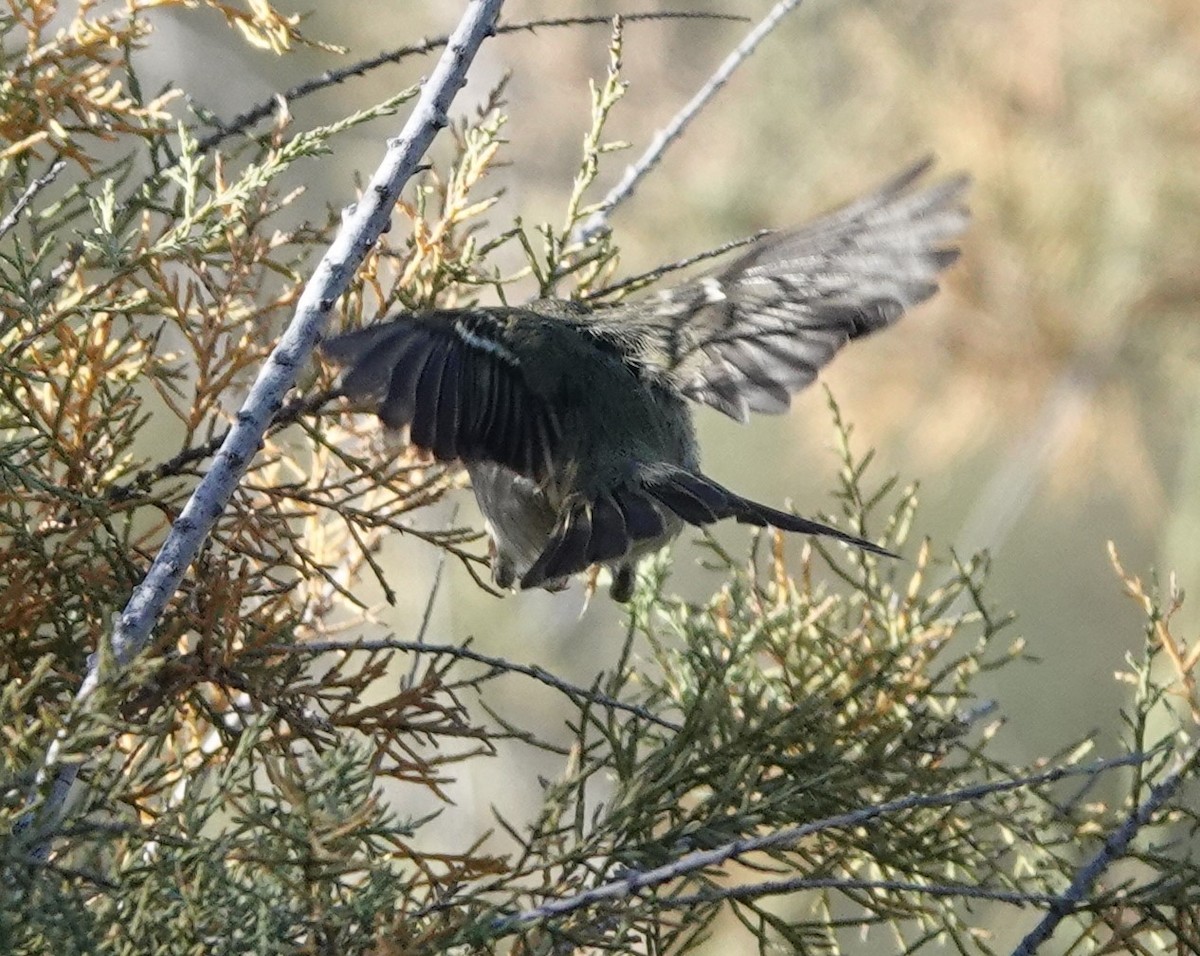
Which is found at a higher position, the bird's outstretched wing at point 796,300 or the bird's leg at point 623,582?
the bird's outstretched wing at point 796,300

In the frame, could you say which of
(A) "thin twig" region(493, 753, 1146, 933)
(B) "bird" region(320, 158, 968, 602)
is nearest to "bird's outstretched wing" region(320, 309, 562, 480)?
(B) "bird" region(320, 158, 968, 602)

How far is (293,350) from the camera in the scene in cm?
136

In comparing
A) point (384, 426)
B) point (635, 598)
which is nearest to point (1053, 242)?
point (635, 598)

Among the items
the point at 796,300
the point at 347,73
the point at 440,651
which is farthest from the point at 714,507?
the point at 347,73

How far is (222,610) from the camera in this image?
1481 millimetres

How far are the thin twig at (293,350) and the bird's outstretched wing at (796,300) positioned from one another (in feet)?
3.27

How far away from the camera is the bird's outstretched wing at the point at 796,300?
236cm

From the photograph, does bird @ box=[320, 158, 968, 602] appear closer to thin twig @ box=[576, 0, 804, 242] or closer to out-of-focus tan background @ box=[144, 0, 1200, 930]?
thin twig @ box=[576, 0, 804, 242]

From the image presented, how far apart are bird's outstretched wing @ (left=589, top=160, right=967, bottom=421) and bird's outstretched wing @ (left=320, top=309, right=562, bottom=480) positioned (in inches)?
10.8

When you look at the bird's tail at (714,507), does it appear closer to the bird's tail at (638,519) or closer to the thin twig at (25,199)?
the bird's tail at (638,519)

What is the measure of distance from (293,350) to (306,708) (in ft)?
1.30

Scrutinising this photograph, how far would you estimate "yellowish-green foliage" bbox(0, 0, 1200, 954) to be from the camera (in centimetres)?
119

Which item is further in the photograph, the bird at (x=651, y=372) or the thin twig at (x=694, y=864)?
the bird at (x=651, y=372)

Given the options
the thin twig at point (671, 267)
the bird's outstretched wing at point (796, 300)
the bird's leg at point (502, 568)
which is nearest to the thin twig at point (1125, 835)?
the thin twig at point (671, 267)
